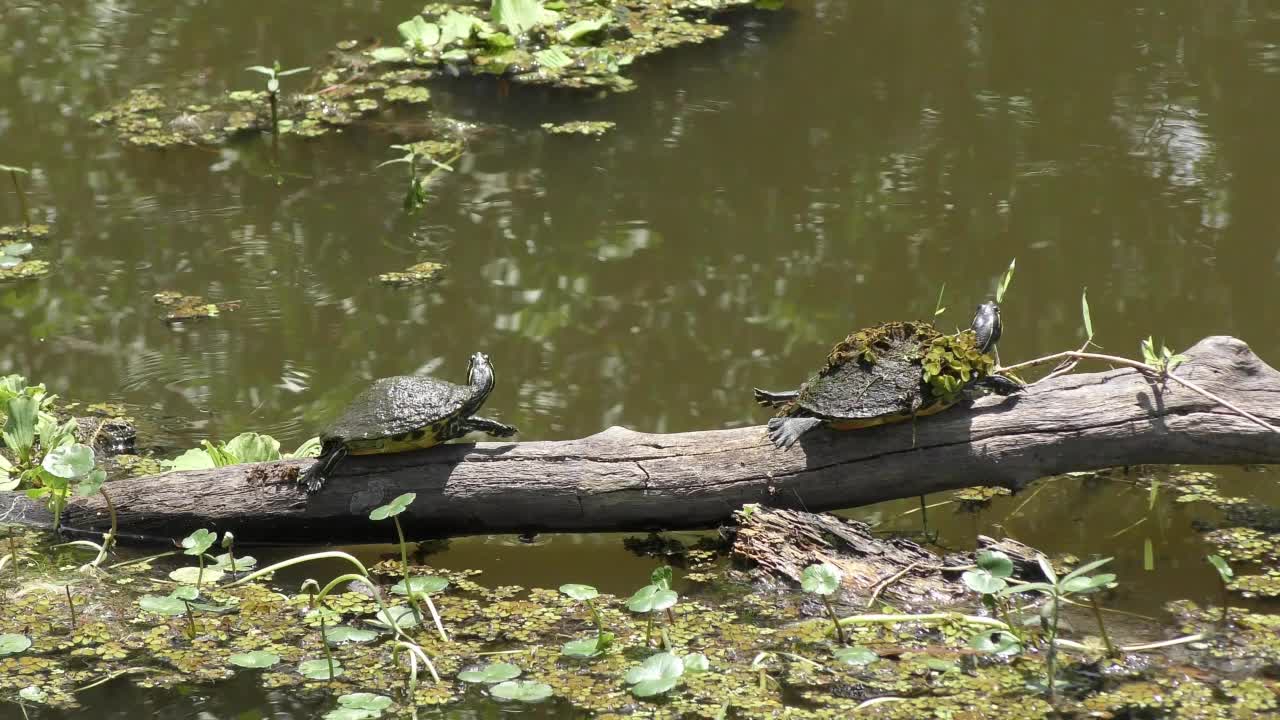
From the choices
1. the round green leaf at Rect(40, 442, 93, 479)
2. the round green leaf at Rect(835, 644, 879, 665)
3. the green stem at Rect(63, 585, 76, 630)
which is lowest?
the green stem at Rect(63, 585, 76, 630)

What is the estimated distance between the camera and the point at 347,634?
3.07 meters

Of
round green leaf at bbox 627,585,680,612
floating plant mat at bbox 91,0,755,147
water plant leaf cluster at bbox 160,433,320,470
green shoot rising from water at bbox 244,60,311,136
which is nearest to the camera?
round green leaf at bbox 627,585,680,612

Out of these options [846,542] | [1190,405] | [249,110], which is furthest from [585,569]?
[249,110]

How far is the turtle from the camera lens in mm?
3500

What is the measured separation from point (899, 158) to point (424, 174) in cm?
234

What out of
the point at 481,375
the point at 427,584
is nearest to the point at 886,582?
the point at 427,584

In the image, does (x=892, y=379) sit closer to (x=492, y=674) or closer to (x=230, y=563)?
(x=492, y=674)

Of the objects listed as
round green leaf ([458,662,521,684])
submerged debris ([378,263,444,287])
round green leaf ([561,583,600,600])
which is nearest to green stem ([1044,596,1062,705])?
round green leaf ([561,583,600,600])

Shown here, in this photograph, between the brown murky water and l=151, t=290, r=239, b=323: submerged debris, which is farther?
l=151, t=290, r=239, b=323: submerged debris

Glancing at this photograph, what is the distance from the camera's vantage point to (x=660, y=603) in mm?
2918

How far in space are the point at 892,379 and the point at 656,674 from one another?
1184 mm

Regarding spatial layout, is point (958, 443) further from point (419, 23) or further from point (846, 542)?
point (419, 23)

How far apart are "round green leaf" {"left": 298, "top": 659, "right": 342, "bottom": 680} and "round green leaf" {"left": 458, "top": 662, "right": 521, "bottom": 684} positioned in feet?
1.05

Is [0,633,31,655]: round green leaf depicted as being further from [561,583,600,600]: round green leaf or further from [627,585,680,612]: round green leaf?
[627,585,680,612]: round green leaf
